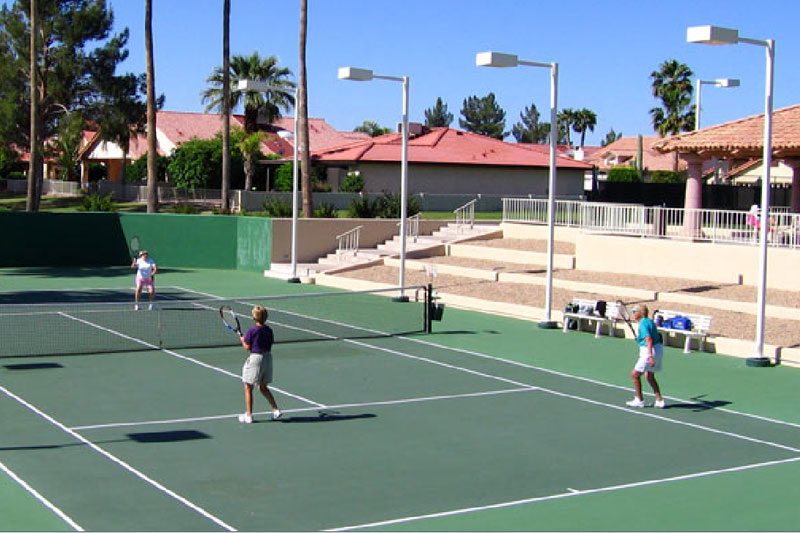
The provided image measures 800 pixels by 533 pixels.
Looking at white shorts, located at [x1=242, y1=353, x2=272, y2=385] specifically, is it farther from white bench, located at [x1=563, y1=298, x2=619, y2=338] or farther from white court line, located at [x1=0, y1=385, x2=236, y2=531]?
white bench, located at [x1=563, y1=298, x2=619, y2=338]

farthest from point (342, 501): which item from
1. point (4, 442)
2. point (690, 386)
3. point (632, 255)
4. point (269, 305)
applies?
point (632, 255)

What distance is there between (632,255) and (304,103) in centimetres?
1710

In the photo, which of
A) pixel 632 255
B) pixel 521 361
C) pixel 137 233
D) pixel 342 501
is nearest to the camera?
pixel 342 501

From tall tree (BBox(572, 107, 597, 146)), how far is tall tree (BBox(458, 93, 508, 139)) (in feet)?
74.2

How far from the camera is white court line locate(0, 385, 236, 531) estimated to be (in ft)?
34.4

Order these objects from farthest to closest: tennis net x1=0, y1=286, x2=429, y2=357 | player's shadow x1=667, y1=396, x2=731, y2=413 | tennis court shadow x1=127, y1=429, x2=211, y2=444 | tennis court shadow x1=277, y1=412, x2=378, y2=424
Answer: tennis net x1=0, y1=286, x2=429, y2=357, player's shadow x1=667, y1=396, x2=731, y2=413, tennis court shadow x1=277, y1=412, x2=378, y2=424, tennis court shadow x1=127, y1=429, x2=211, y2=444

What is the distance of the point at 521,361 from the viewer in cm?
2055

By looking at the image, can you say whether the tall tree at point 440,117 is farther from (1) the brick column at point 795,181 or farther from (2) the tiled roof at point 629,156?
(1) the brick column at point 795,181

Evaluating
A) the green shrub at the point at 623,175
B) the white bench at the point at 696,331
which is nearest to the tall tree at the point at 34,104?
the white bench at the point at 696,331

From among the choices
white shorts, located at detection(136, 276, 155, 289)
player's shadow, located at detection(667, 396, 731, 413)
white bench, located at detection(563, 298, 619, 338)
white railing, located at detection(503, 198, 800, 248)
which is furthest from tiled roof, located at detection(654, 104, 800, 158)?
white shorts, located at detection(136, 276, 155, 289)

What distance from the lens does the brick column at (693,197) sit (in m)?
30.9

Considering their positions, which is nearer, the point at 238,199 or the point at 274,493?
the point at 274,493

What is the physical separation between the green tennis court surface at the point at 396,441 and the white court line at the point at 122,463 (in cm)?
3

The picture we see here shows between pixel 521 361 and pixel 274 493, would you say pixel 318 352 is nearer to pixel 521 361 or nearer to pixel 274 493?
pixel 521 361
